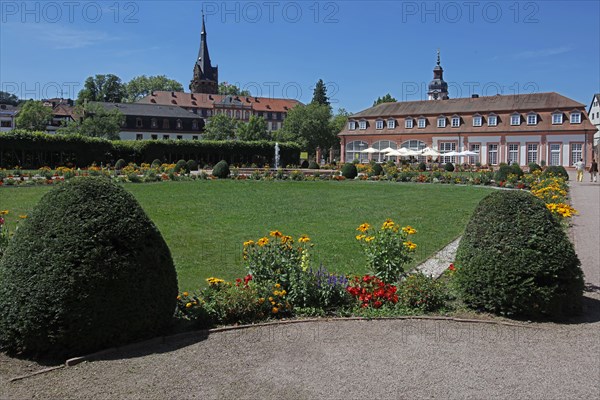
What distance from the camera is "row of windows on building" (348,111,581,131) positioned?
52.3 metres

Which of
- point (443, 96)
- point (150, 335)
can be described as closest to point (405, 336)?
point (150, 335)

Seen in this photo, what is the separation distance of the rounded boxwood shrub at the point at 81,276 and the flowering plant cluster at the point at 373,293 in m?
2.39

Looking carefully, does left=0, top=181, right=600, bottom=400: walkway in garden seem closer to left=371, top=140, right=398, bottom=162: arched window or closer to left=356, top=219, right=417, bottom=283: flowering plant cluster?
left=356, top=219, right=417, bottom=283: flowering plant cluster

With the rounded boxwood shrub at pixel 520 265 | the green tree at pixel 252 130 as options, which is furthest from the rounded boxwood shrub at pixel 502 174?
the green tree at pixel 252 130

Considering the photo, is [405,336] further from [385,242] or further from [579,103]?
[579,103]

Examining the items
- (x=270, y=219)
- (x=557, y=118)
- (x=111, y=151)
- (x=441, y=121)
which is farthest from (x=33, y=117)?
(x=270, y=219)

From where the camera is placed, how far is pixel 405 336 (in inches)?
212

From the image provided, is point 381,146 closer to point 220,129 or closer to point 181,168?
point 220,129

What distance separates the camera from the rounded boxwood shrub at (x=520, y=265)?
19.0ft

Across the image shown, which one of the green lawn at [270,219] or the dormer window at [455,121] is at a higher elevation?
the dormer window at [455,121]

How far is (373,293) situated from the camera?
637 cm

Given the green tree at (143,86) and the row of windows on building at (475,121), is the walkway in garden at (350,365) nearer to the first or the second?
the row of windows on building at (475,121)

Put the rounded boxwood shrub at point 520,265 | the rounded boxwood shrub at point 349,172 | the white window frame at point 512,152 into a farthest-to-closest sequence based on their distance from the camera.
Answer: the white window frame at point 512,152 → the rounded boxwood shrub at point 349,172 → the rounded boxwood shrub at point 520,265

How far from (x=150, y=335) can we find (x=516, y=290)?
3.85 meters
